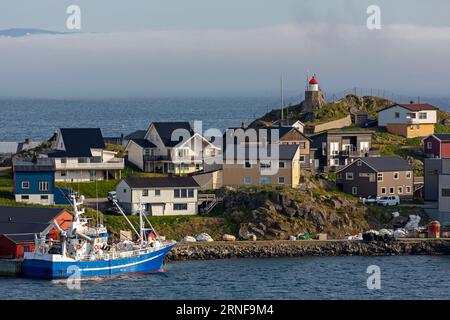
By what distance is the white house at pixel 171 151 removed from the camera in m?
57.1

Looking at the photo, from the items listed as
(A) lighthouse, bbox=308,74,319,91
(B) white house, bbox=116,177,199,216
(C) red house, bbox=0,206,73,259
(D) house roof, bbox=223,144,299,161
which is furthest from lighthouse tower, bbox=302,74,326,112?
(C) red house, bbox=0,206,73,259

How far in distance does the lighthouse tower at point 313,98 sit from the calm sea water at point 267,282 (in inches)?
964

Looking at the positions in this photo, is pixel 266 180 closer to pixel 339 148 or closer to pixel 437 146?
pixel 339 148

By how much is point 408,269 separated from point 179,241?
9164 millimetres

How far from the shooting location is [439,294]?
130ft

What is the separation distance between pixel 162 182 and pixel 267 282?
11.1 m

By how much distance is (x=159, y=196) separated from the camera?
50.8m

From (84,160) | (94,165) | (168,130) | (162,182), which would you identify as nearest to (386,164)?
(168,130)

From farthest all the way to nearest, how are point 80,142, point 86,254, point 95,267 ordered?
1. point 80,142
2. point 86,254
3. point 95,267

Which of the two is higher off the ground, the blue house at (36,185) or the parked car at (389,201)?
the blue house at (36,185)

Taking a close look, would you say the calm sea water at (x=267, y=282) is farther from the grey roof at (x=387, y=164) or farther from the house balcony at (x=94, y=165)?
the house balcony at (x=94, y=165)

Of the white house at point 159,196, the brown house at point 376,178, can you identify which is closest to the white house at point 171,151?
the white house at point 159,196

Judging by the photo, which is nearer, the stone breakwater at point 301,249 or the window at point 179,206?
the stone breakwater at point 301,249
